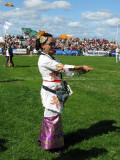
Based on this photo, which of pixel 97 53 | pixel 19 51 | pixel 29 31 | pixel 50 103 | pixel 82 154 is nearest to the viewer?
pixel 50 103

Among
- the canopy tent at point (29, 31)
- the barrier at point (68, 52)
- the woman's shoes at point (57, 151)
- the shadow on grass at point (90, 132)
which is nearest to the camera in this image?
the woman's shoes at point (57, 151)

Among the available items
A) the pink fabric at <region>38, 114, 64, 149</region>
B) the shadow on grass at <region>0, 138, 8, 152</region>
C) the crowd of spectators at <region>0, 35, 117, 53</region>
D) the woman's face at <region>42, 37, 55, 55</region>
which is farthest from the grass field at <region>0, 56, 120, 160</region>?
the crowd of spectators at <region>0, 35, 117, 53</region>

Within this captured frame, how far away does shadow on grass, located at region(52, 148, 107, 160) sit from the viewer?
14.3ft

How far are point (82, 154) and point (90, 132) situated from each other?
3.83ft

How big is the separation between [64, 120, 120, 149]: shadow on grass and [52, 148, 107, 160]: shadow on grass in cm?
28

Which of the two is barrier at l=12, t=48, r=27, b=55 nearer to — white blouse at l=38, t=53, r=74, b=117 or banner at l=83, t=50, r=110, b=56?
banner at l=83, t=50, r=110, b=56

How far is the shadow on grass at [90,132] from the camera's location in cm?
513

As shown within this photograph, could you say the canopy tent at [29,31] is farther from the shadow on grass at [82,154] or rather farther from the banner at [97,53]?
the shadow on grass at [82,154]

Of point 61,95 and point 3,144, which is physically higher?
point 61,95

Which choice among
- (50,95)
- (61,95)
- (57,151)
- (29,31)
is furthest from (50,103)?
(29,31)

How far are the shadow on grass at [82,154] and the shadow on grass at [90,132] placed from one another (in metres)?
0.28

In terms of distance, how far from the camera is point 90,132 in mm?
5621

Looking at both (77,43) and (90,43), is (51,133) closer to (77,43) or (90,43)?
(77,43)

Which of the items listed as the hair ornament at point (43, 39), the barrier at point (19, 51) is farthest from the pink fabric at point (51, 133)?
the barrier at point (19, 51)
